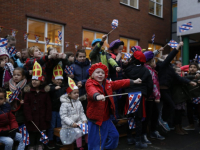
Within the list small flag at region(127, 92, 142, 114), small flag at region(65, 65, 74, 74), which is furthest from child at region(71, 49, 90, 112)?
small flag at region(127, 92, 142, 114)

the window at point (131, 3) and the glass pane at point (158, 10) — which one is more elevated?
the glass pane at point (158, 10)

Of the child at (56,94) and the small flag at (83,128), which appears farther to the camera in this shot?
the child at (56,94)

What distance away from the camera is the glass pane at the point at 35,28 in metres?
9.25

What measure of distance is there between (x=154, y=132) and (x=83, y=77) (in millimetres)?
2262

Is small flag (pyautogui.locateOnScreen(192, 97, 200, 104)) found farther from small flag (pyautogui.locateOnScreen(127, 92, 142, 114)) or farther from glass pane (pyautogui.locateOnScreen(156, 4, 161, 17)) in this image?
glass pane (pyautogui.locateOnScreen(156, 4, 161, 17))

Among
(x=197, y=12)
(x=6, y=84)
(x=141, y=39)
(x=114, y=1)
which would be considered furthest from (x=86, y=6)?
(x=6, y=84)

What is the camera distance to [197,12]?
12930 millimetres

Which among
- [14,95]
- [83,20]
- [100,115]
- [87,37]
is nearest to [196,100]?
[100,115]

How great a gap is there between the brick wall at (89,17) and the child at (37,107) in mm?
4574

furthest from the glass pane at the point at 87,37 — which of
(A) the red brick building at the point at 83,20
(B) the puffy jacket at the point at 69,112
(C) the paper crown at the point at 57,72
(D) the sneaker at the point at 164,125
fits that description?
(B) the puffy jacket at the point at 69,112

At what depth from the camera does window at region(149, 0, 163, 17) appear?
15.5 metres

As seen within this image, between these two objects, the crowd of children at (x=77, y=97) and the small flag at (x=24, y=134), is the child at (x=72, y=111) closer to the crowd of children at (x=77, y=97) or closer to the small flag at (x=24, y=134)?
the crowd of children at (x=77, y=97)

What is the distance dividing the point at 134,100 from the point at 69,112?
53.8 inches

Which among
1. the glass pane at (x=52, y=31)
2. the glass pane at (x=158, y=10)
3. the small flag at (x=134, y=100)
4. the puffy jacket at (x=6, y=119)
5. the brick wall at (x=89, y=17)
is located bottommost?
the puffy jacket at (x=6, y=119)
